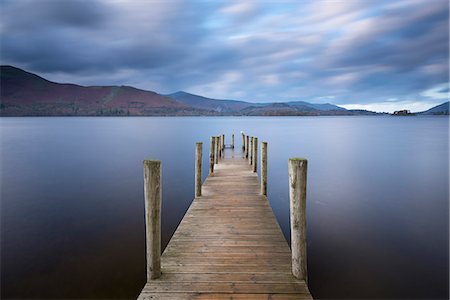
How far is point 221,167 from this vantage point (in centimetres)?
1576

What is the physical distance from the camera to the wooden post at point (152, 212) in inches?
177

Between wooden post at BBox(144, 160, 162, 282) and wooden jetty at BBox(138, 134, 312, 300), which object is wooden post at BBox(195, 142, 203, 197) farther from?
wooden post at BBox(144, 160, 162, 282)

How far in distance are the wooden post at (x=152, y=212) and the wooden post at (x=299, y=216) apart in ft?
7.52

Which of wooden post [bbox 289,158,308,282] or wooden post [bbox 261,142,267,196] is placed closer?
wooden post [bbox 289,158,308,282]

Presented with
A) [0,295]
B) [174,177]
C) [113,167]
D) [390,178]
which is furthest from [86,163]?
[390,178]

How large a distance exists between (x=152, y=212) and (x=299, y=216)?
8.14 ft

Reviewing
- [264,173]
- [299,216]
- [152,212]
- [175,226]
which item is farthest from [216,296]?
[264,173]

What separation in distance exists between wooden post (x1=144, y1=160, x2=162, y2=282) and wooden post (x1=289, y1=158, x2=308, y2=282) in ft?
7.52

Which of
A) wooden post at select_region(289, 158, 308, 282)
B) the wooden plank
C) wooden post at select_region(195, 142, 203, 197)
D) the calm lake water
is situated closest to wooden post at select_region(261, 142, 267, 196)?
the calm lake water

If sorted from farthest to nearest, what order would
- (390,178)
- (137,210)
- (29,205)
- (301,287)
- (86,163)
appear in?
1. (86,163)
2. (390,178)
3. (29,205)
4. (137,210)
5. (301,287)

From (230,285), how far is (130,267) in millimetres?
3755

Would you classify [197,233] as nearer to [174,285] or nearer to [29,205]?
[174,285]

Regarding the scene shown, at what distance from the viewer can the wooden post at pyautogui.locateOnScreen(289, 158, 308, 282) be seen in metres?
4.52

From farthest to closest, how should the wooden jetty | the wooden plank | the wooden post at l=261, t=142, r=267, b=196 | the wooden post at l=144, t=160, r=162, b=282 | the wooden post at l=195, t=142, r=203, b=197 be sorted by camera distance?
the wooden post at l=261, t=142, r=267, b=196
the wooden post at l=195, t=142, r=203, b=197
the wooden post at l=144, t=160, r=162, b=282
the wooden jetty
the wooden plank
